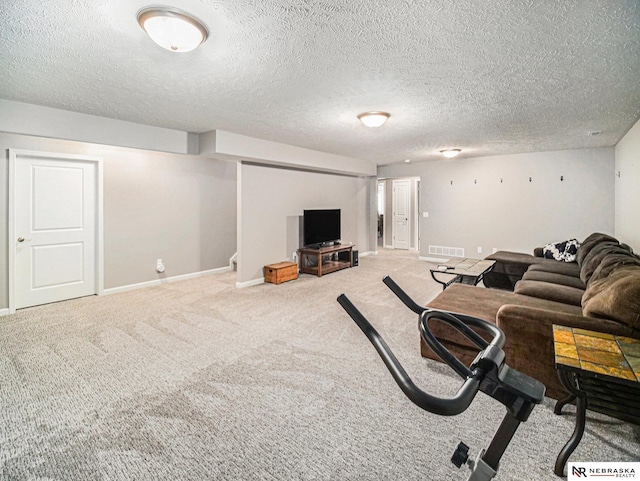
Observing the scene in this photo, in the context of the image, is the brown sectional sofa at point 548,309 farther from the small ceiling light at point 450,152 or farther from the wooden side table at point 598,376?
the small ceiling light at point 450,152

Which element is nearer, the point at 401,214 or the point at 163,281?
the point at 163,281

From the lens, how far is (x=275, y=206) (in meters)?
6.14

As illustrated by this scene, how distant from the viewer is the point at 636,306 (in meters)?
2.00

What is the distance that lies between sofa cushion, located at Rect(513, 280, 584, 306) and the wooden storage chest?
3590 mm

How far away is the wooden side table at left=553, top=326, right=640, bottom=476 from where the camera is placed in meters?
1.56

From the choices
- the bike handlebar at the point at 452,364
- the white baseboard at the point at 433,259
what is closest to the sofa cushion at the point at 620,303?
the bike handlebar at the point at 452,364

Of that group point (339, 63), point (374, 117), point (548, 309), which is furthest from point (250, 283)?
point (548, 309)

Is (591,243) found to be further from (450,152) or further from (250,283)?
(250,283)

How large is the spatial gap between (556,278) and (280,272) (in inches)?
156

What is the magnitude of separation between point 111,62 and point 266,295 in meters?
3.44

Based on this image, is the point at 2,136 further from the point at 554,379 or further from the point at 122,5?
the point at 554,379

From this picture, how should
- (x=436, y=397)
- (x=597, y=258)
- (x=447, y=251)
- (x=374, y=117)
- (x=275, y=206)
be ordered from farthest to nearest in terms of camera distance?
(x=447, y=251) → (x=275, y=206) → (x=374, y=117) → (x=597, y=258) → (x=436, y=397)

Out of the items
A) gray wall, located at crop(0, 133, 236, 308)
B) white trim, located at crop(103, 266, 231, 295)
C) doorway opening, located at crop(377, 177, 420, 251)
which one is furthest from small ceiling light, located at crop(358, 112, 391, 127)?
doorway opening, located at crop(377, 177, 420, 251)

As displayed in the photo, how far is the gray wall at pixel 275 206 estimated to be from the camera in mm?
5570
